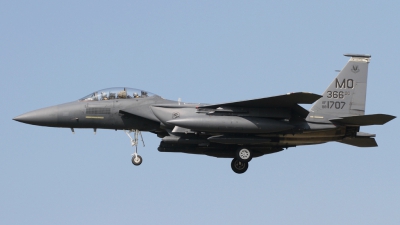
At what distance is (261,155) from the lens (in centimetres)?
2448

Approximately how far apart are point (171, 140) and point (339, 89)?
5735 millimetres

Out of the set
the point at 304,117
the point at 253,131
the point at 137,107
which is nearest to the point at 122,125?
the point at 137,107

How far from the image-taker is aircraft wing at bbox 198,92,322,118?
2148 cm

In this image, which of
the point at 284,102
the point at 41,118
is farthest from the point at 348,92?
the point at 41,118

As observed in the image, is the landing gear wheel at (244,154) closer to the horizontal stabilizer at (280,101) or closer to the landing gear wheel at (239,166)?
the landing gear wheel at (239,166)

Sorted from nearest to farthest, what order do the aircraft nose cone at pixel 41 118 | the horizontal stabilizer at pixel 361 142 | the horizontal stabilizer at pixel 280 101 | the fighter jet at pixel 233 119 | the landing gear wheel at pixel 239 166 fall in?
the horizontal stabilizer at pixel 280 101
the fighter jet at pixel 233 119
the aircraft nose cone at pixel 41 118
the horizontal stabilizer at pixel 361 142
the landing gear wheel at pixel 239 166

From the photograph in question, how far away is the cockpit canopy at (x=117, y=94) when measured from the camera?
2369 centimetres

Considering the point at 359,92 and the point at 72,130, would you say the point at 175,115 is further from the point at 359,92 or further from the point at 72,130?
the point at 359,92

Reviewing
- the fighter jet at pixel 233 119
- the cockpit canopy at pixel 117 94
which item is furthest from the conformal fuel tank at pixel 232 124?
the cockpit canopy at pixel 117 94

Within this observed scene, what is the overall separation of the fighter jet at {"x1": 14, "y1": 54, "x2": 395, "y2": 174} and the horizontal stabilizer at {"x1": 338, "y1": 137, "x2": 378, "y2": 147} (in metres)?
0.03

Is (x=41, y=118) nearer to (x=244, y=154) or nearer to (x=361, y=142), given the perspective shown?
(x=244, y=154)

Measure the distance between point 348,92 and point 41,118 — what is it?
32.5ft

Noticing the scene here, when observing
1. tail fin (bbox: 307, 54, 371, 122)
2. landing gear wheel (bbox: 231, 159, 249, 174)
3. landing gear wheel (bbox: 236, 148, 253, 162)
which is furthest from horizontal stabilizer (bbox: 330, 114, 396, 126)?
landing gear wheel (bbox: 231, 159, 249, 174)

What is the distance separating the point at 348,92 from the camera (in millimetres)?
23922
